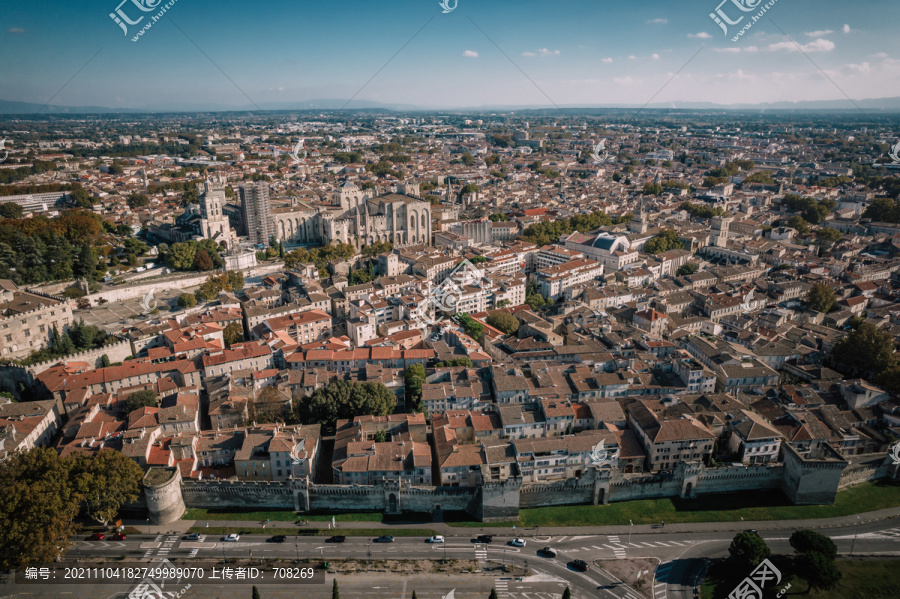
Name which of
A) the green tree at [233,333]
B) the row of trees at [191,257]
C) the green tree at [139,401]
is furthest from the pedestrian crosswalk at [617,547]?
the row of trees at [191,257]

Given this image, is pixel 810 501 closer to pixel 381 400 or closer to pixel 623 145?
pixel 381 400

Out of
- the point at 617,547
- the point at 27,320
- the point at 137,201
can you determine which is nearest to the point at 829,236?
the point at 617,547

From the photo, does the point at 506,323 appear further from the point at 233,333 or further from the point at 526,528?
the point at 233,333

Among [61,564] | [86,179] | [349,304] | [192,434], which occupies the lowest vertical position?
[61,564]

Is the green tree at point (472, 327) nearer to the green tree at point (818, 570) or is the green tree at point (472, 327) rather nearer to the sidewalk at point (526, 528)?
the sidewalk at point (526, 528)

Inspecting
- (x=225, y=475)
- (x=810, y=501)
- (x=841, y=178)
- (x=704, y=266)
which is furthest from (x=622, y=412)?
(x=841, y=178)

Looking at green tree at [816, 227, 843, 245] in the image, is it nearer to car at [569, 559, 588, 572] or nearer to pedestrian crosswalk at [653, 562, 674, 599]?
pedestrian crosswalk at [653, 562, 674, 599]
